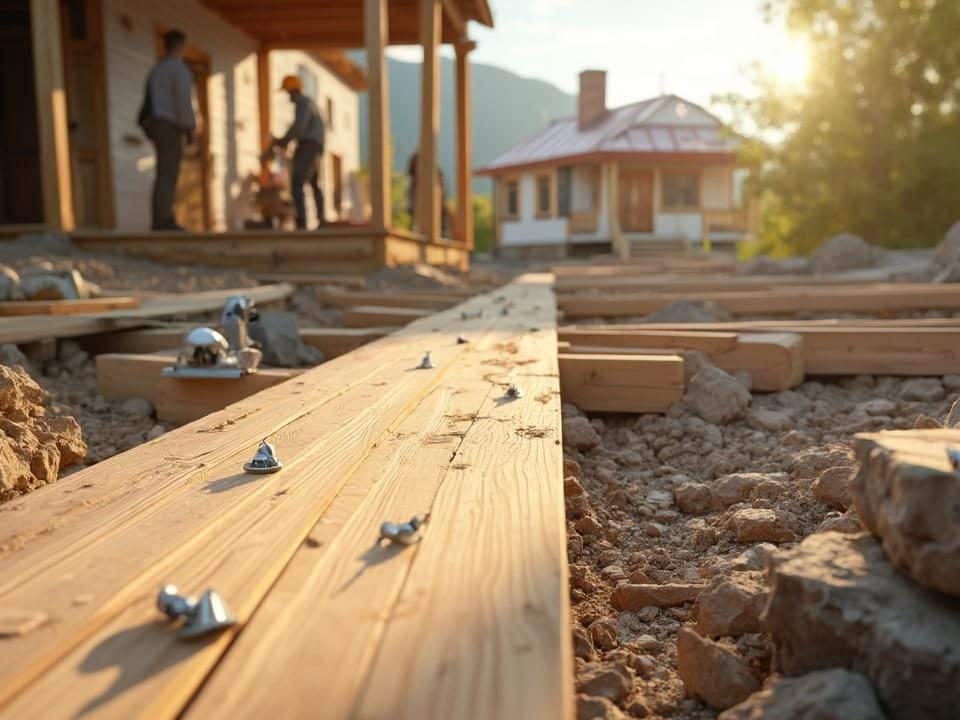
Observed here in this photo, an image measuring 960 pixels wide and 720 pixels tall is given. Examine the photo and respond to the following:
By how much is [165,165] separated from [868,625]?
8148mm

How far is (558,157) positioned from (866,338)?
22.4 meters

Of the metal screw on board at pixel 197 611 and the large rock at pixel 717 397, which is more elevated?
the metal screw on board at pixel 197 611

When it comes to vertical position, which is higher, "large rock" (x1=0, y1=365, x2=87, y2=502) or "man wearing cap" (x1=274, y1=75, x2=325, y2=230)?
"man wearing cap" (x1=274, y1=75, x2=325, y2=230)

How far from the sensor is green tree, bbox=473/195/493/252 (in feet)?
142

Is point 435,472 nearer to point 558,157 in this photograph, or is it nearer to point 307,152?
point 307,152

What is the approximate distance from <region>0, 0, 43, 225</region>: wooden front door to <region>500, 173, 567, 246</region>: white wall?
57.7ft

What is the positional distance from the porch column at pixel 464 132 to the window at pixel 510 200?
14557mm

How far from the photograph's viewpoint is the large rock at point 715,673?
114cm

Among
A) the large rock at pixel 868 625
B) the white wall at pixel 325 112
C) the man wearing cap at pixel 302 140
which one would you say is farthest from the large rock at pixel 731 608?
the white wall at pixel 325 112

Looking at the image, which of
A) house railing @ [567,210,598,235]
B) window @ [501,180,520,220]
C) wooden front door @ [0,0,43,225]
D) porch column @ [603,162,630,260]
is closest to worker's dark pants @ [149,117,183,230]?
wooden front door @ [0,0,43,225]

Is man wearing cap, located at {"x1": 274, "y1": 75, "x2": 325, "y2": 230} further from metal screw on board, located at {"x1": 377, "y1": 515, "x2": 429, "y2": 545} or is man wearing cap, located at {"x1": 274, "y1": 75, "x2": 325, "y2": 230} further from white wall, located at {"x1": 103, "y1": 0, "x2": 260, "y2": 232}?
metal screw on board, located at {"x1": 377, "y1": 515, "x2": 429, "y2": 545}

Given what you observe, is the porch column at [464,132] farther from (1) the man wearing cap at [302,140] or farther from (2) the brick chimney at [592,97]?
(2) the brick chimney at [592,97]

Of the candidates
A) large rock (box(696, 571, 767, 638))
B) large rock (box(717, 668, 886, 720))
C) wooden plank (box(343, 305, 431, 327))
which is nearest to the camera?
large rock (box(717, 668, 886, 720))

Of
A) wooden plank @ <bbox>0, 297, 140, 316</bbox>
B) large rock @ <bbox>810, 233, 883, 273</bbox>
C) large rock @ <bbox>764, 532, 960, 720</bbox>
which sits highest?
large rock @ <bbox>810, 233, 883, 273</bbox>
